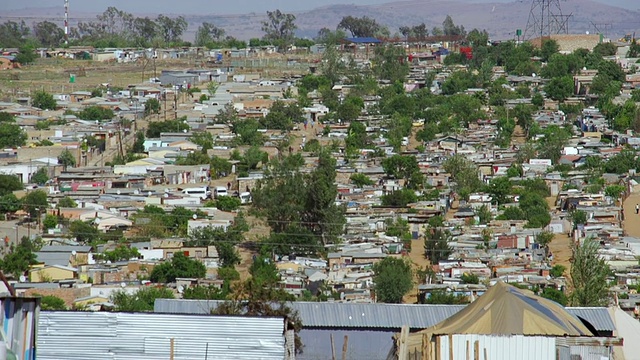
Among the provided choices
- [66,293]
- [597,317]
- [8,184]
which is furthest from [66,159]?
[597,317]

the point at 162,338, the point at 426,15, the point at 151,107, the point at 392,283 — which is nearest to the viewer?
the point at 162,338

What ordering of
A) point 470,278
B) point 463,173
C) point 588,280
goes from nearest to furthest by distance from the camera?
1. point 588,280
2. point 470,278
3. point 463,173

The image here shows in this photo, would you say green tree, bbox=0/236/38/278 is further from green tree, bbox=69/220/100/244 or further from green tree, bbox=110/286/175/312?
green tree, bbox=110/286/175/312

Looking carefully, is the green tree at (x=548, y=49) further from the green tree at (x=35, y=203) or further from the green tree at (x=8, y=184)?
the green tree at (x=35, y=203)

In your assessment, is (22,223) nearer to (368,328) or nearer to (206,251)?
(206,251)

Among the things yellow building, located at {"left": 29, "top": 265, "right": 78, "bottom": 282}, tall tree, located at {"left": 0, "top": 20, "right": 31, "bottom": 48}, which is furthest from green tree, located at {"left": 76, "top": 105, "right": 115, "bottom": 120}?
tall tree, located at {"left": 0, "top": 20, "right": 31, "bottom": 48}

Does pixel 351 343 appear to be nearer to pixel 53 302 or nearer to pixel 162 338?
pixel 162 338

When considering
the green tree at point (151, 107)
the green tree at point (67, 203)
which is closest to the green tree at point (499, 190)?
the green tree at point (67, 203)
